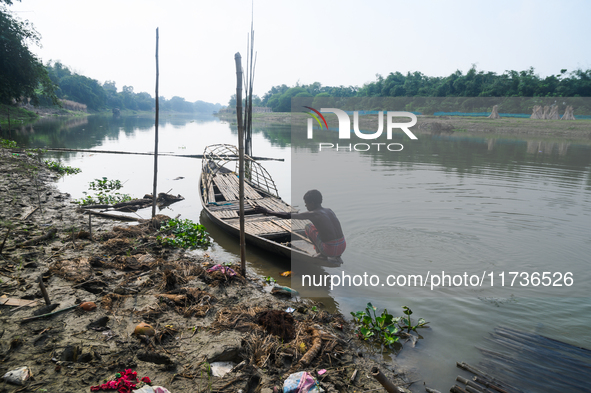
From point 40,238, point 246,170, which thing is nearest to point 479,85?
point 246,170

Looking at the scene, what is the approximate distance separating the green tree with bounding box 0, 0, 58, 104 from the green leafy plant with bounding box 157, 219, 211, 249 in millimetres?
17630

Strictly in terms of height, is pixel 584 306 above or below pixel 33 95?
below

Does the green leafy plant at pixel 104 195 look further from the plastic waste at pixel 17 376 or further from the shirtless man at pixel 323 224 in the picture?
the plastic waste at pixel 17 376

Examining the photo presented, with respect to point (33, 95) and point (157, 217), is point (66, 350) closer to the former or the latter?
point (157, 217)

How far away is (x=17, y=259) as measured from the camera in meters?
4.38

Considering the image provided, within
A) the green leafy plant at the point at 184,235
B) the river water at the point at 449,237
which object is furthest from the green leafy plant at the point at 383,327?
the green leafy plant at the point at 184,235

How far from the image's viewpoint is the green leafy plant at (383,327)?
3.78 m

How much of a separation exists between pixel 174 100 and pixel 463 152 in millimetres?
176933

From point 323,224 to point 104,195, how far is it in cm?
706

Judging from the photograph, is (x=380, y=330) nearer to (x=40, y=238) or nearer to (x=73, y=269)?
(x=73, y=269)

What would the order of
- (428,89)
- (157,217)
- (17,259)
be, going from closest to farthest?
(17,259) → (157,217) → (428,89)

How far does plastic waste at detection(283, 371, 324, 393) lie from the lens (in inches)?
106

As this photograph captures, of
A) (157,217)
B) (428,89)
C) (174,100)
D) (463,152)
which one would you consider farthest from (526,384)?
(174,100)

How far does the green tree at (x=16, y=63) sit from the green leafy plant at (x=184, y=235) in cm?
1763
